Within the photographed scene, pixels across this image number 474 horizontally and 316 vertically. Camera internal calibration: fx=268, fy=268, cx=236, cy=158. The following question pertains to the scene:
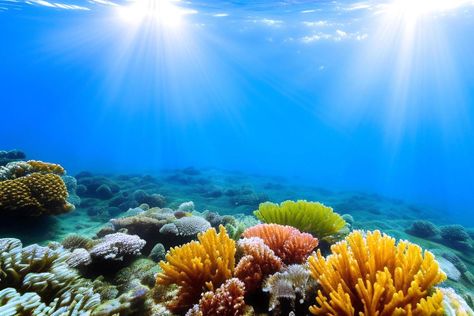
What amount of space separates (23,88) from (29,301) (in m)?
187

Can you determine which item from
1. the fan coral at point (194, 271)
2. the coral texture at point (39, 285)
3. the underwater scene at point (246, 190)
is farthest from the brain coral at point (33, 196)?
the fan coral at point (194, 271)

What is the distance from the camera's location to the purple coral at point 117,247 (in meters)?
3.36

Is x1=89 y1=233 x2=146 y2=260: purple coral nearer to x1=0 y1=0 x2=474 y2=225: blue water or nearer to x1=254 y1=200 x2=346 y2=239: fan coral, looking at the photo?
x1=254 y1=200 x2=346 y2=239: fan coral

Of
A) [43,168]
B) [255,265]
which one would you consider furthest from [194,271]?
[43,168]

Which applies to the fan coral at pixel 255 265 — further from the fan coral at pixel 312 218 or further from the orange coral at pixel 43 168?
the orange coral at pixel 43 168

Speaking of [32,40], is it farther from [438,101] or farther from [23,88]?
[23,88]

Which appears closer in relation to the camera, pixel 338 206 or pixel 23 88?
pixel 338 206

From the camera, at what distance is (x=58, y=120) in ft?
623

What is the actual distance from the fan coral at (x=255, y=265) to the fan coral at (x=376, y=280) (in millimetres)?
568

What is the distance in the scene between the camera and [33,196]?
493cm

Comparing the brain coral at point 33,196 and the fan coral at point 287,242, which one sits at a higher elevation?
the fan coral at point 287,242

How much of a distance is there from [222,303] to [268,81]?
66.5 meters

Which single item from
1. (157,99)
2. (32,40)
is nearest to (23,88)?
(157,99)

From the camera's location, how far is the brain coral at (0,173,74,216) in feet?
15.2
